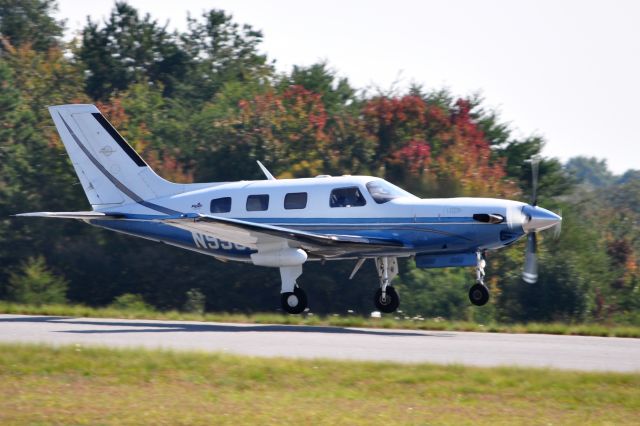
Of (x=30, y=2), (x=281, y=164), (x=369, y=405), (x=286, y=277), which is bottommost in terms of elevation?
(x=369, y=405)

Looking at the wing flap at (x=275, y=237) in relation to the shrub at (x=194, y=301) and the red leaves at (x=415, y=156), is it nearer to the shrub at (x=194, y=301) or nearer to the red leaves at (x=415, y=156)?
the shrub at (x=194, y=301)

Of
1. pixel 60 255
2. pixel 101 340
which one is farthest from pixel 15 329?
pixel 60 255

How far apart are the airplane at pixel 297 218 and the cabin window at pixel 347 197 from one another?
2 cm

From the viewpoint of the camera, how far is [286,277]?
2238 cm

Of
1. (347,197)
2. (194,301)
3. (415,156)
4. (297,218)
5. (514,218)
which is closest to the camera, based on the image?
(514,218)

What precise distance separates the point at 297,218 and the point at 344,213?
3.72 feet

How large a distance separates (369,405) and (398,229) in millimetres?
10191

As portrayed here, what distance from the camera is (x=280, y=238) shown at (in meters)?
21.8

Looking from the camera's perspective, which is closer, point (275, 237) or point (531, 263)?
point (275, 237)

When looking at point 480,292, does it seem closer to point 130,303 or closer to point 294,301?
point 294,301

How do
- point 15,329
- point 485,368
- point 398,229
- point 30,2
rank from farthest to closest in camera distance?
point 30,2
point 398,229
point 15,329
point 485,368

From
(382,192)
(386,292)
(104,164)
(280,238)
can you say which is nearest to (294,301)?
(280,238)

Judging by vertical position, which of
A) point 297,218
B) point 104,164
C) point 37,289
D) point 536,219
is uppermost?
point 104,164

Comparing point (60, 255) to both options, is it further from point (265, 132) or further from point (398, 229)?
point (398, 229)
